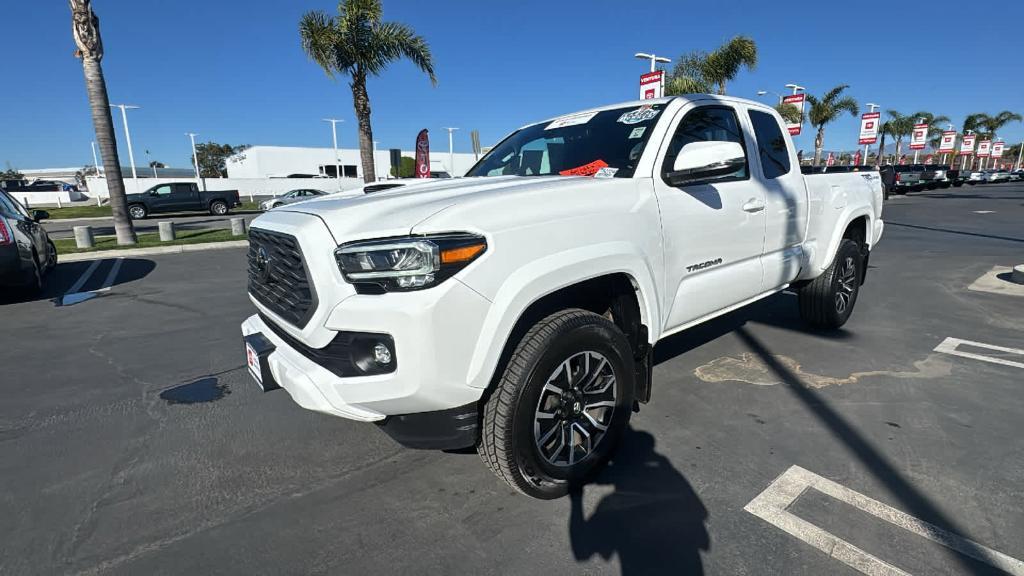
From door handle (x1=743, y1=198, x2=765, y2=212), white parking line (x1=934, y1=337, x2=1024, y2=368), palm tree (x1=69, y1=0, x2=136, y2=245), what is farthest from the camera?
palm tree (x1=69, y1=0, x2=136, y2=245)

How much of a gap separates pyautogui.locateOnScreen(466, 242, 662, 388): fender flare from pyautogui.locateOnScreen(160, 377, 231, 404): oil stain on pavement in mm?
2563

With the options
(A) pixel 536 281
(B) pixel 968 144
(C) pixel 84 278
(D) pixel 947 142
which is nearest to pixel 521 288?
(A) pixel 536 281

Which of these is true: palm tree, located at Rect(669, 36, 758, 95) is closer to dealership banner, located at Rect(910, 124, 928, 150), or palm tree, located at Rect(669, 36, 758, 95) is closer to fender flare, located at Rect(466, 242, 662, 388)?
fender flare, located at Rect(466, 242, 662, 388)

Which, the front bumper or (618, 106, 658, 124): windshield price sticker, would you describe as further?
(618, 106, 658, 124): windshield price sticker

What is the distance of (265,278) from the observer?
2.53 m

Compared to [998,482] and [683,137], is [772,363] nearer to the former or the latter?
[998,482]

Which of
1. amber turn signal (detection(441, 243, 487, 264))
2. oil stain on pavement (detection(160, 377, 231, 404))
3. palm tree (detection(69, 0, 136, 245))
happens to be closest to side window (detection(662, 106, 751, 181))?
amber turn signal (detection(441, 243, 487, 264))

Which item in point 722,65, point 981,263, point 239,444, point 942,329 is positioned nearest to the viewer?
point 239,444

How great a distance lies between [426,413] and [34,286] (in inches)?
303

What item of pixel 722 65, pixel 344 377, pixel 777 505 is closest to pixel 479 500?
pixel 344 377

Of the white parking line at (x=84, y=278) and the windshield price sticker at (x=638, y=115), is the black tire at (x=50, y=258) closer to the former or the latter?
the white parking line at (x=84, y=278)

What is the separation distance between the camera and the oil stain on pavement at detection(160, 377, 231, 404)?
3.56m

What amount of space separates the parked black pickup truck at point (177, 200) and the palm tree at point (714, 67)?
860 inches

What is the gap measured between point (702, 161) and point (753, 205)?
0.95 meters
